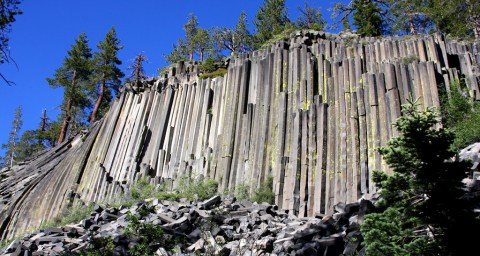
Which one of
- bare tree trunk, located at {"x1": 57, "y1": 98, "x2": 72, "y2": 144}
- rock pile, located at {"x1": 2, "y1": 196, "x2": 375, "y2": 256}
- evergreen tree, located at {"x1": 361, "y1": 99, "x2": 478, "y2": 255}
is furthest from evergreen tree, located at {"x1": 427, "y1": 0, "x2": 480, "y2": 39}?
bare tree trunk, located at {"x1": 57, "y1": 98, "x2": 72, "y2": 144}

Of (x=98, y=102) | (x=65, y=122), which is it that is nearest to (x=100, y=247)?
(x=65, y=122)

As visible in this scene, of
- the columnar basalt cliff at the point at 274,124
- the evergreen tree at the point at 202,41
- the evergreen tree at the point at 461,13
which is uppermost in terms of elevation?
the evergreen tree at the point at 202,41

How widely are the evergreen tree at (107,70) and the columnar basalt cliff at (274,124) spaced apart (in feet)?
44.8

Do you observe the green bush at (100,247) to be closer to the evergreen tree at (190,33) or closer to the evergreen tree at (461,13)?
the evergreen tree at (461,13)

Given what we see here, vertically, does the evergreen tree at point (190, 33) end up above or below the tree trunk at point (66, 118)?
above

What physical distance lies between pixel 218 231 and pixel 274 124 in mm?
4945

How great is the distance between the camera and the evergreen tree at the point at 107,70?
117 feet

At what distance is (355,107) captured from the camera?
40.8 ft

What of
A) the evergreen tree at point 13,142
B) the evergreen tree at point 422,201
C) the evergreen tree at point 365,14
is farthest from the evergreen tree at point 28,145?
the evergreen tree at point 422,201

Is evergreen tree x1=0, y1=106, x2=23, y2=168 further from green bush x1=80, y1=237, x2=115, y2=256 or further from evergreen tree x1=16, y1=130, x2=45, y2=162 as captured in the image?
green bush x1=80, y1=237, x2=115, y2=256

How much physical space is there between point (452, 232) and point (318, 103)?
7.59 meters

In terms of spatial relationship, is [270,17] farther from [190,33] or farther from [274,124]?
[274,124]

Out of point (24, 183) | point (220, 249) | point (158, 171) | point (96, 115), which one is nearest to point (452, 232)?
point (220, 249)

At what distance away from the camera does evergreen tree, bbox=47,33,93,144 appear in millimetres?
34625
